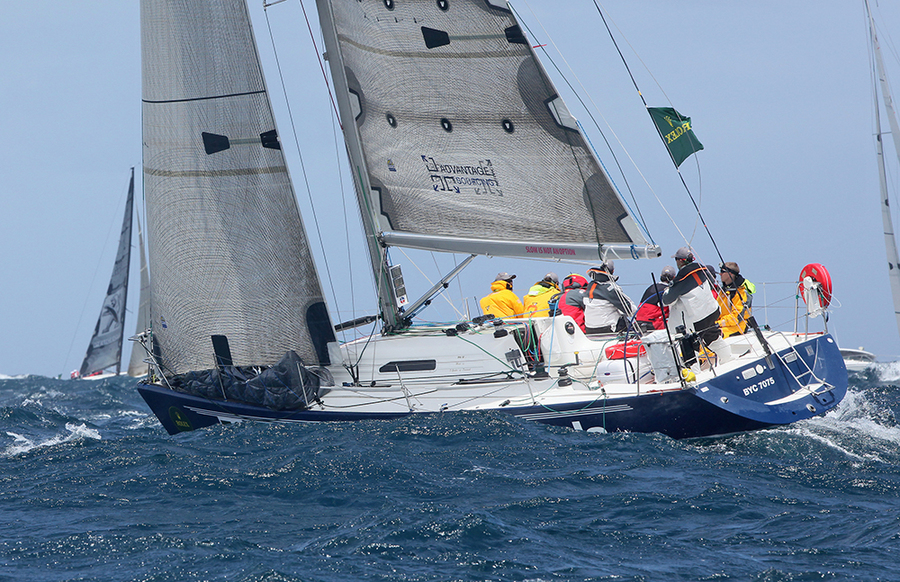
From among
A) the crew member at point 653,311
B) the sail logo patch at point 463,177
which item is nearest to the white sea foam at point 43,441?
the sail logo patch at point 463,177

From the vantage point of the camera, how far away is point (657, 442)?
7.53m

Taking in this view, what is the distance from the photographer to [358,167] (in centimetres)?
938

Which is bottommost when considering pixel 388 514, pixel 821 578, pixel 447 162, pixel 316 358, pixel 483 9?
pixel 821 578

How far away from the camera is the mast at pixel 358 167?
30.1ft

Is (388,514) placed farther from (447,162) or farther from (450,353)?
(447,162)

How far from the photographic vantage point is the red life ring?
356 inches

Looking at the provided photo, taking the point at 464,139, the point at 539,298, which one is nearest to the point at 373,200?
the point at 464,139

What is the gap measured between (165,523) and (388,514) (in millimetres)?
1503

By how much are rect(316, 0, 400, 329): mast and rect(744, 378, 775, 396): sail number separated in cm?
388

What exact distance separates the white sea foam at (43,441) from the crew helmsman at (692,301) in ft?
21.4

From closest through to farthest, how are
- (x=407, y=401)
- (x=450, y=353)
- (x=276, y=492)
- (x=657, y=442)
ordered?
(x=276, y=492)
(x=657, y=442)
(x=407, y=401)
(x=450, y=353)

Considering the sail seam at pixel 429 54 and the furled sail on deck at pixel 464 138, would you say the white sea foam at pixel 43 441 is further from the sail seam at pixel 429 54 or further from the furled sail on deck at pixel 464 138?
the sail seam at pixel 429 54

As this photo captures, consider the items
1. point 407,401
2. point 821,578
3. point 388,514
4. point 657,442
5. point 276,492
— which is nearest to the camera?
point 821,578

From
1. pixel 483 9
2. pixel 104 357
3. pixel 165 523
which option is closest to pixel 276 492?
pixel 165 523
